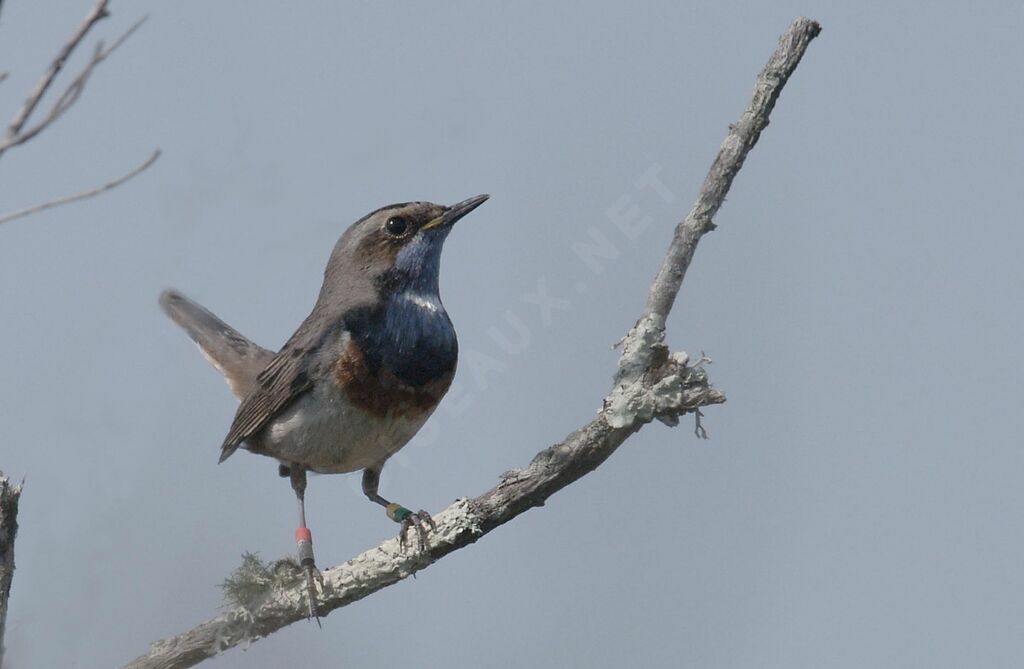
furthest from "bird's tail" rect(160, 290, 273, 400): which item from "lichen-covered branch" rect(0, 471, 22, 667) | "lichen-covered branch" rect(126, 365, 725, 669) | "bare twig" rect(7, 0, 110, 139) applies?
"bare twig" rect(7, 0, 110, 139)

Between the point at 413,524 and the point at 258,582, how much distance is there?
0.85 meters

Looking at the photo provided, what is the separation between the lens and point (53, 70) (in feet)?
9.86

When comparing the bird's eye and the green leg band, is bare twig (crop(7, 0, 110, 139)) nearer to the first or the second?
the green leg band

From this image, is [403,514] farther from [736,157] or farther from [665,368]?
[736,157]

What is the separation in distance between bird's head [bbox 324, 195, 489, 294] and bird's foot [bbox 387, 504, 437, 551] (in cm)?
150

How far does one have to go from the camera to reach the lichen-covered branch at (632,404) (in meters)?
5.02

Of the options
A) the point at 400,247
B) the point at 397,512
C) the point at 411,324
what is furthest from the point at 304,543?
the point at 400,247

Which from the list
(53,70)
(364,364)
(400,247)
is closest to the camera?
(53,70)

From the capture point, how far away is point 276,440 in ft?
25.1

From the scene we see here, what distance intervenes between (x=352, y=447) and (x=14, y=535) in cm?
264

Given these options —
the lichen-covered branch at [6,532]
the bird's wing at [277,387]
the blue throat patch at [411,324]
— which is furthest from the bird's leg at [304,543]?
the lichen-covered branch at [6,532]

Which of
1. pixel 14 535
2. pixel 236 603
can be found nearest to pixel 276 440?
pixel 236 603

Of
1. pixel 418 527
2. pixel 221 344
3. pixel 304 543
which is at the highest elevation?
pixel 221 344

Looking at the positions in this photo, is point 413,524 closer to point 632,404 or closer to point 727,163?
point 632,404
